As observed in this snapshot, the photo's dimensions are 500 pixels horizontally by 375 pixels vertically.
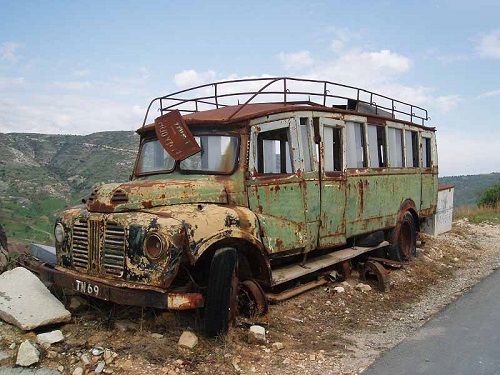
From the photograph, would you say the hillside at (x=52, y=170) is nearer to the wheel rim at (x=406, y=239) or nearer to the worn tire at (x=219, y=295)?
the wheel rim at (x=406, y=239)

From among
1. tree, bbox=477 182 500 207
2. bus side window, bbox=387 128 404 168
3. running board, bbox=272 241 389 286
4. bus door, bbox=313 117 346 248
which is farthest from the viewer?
tree, bbox=477 182 500 207

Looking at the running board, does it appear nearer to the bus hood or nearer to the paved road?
the bus hood

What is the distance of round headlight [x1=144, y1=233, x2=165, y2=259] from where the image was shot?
4.52 m

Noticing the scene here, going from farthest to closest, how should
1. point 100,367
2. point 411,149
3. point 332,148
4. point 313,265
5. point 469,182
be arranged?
point 469,182
point 411,149
point 332,148
point 313,265
point 100,367

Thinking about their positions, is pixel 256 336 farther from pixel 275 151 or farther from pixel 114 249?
pixel 275 151

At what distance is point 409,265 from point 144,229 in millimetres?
6263

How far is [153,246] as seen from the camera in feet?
15.0

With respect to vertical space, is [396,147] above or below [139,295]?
above

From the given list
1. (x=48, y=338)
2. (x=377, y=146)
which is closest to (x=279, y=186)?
(x=48, y=338)

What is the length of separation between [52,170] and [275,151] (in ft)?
139

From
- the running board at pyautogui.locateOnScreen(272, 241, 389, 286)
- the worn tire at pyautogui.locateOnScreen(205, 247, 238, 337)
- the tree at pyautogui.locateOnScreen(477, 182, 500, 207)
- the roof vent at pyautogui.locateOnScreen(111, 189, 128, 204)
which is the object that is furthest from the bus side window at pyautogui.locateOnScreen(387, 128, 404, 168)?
the tree at pyautogui.locateOnScreen(477, 182, 500, 207)

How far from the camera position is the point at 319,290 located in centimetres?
702

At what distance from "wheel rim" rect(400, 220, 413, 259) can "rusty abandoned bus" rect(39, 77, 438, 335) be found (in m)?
1.16

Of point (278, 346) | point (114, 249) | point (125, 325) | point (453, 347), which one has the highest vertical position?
point (114, 249)
